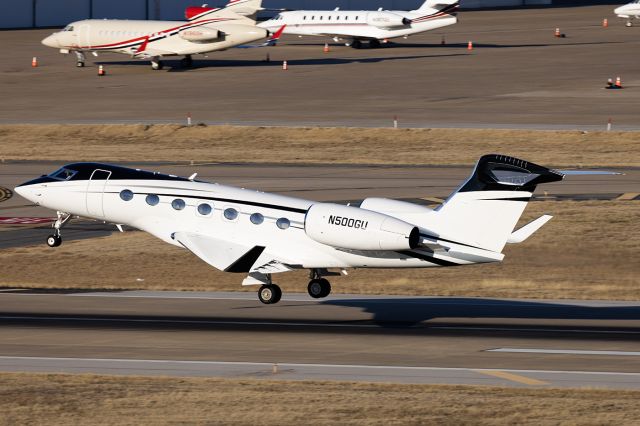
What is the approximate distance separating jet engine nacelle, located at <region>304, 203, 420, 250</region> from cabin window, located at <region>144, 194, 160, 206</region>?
5.24m

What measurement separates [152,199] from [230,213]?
8.68 ft

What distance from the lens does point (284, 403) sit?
29.9 meters

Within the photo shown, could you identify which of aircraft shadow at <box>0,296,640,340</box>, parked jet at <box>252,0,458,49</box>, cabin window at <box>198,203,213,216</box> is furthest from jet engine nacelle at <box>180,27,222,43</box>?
cabin window at <box>198,203,213,216</box>

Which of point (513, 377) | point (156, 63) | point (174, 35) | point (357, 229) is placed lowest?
point (513, 377)

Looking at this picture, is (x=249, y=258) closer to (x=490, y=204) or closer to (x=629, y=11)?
(x=490, y=204)

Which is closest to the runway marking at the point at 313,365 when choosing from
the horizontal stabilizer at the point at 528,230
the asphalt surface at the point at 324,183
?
the horizontal stabilizer at the point at 528,230

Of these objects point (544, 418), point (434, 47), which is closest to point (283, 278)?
point (544, 418)

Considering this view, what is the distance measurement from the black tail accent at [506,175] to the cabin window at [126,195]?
11.0 meters

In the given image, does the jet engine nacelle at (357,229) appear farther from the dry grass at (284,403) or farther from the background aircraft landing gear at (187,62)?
the background aircraft landing gear at (187,62)

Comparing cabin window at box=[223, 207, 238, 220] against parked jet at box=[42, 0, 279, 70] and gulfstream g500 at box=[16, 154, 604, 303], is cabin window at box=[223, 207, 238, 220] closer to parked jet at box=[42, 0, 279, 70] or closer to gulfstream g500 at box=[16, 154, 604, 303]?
gulfstream g500 at box=[16, 154, 604, 303]

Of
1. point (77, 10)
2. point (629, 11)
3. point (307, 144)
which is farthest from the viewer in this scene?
point (77, 10)

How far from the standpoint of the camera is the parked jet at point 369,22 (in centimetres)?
12231

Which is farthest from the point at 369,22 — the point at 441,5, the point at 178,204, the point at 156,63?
the point at 178,204

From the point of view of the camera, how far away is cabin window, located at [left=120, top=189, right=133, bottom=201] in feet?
130
